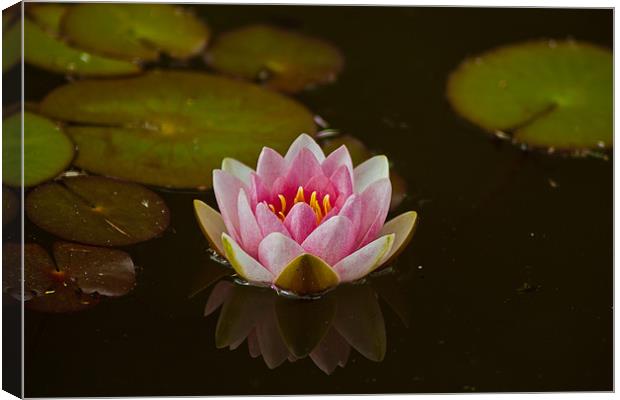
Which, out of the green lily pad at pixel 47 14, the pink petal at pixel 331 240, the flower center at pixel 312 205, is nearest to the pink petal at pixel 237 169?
the flower center at pixel 312 205

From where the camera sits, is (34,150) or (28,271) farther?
(34,150)

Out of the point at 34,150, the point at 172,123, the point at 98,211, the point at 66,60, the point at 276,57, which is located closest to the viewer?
the point at 98,211

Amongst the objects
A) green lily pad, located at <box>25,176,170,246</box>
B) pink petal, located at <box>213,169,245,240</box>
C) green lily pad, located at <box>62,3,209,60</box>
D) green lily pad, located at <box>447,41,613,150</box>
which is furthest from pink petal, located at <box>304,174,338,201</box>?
green lily pad, located at <box>62,3,209,60</box>

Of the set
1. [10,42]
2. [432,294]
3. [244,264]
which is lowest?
[432,294]

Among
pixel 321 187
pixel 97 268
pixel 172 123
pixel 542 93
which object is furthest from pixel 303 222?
pixel 542 93

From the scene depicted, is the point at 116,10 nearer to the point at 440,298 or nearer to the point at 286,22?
the point at 286,22

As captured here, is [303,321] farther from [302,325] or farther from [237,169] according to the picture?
[237,169]
